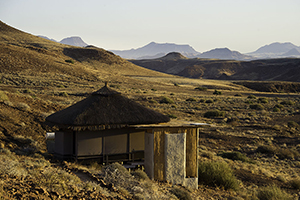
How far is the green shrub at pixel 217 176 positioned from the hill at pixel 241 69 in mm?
103031

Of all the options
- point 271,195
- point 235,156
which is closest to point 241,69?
point 235,156

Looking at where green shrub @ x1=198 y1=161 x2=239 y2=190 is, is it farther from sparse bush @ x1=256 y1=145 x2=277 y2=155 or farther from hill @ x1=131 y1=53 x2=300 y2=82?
hill @ x1=131 y1=53 x2=300 y2=82

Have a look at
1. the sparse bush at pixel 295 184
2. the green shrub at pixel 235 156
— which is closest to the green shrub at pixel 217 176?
the sparse bush at pixel 295 184

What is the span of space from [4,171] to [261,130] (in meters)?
25.5

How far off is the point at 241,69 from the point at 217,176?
133319mm

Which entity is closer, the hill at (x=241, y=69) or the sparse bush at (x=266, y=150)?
the sparse bush at (x=266, y=150)

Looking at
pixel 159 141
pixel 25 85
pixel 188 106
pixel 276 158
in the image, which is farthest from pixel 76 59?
pixel 159 141

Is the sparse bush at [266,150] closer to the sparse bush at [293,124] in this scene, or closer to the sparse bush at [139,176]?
the sparse bush at [293,124]

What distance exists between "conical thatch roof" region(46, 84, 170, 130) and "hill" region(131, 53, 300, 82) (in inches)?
4163

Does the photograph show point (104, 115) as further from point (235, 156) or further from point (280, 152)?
point (280, 152)

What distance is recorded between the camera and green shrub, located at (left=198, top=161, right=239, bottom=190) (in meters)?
14.8

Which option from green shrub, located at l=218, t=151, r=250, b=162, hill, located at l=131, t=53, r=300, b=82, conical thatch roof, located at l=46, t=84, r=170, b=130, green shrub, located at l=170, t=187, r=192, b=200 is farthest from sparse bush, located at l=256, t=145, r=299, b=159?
hill, located at l=131, t=53, r=300, b=82

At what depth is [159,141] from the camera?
13.1 m

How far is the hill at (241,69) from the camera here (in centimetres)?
12012
